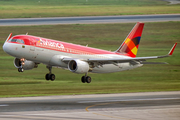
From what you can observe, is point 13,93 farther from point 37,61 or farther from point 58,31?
point 58,31

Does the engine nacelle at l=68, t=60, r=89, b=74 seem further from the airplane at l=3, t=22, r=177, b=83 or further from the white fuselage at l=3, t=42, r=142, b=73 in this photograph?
the white fuselage at l=3, t=42, r=142, b=73

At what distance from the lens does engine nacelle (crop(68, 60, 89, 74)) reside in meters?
61.9

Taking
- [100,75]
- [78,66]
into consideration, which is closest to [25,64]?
[78,66]

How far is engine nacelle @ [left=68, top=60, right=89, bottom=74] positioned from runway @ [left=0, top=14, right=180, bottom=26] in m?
52.6

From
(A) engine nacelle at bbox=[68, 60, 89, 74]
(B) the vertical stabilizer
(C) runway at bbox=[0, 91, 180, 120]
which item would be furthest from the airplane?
(C) runway at bbox=[0, 91, 180, 120]

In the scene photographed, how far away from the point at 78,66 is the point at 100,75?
16209 mm

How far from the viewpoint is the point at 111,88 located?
68.6 metres

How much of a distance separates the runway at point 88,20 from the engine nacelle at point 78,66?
173 ft

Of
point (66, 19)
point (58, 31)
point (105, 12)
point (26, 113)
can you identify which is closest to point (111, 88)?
point (26, 113)

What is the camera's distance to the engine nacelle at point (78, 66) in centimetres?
6188

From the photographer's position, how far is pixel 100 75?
7750 centimetres

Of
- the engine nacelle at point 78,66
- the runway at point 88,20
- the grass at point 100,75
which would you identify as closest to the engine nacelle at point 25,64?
the grass at point 100,75

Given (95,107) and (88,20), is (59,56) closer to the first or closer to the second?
(95,107)

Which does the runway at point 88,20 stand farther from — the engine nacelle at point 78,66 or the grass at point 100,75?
the engine nacelle at point 78,66
